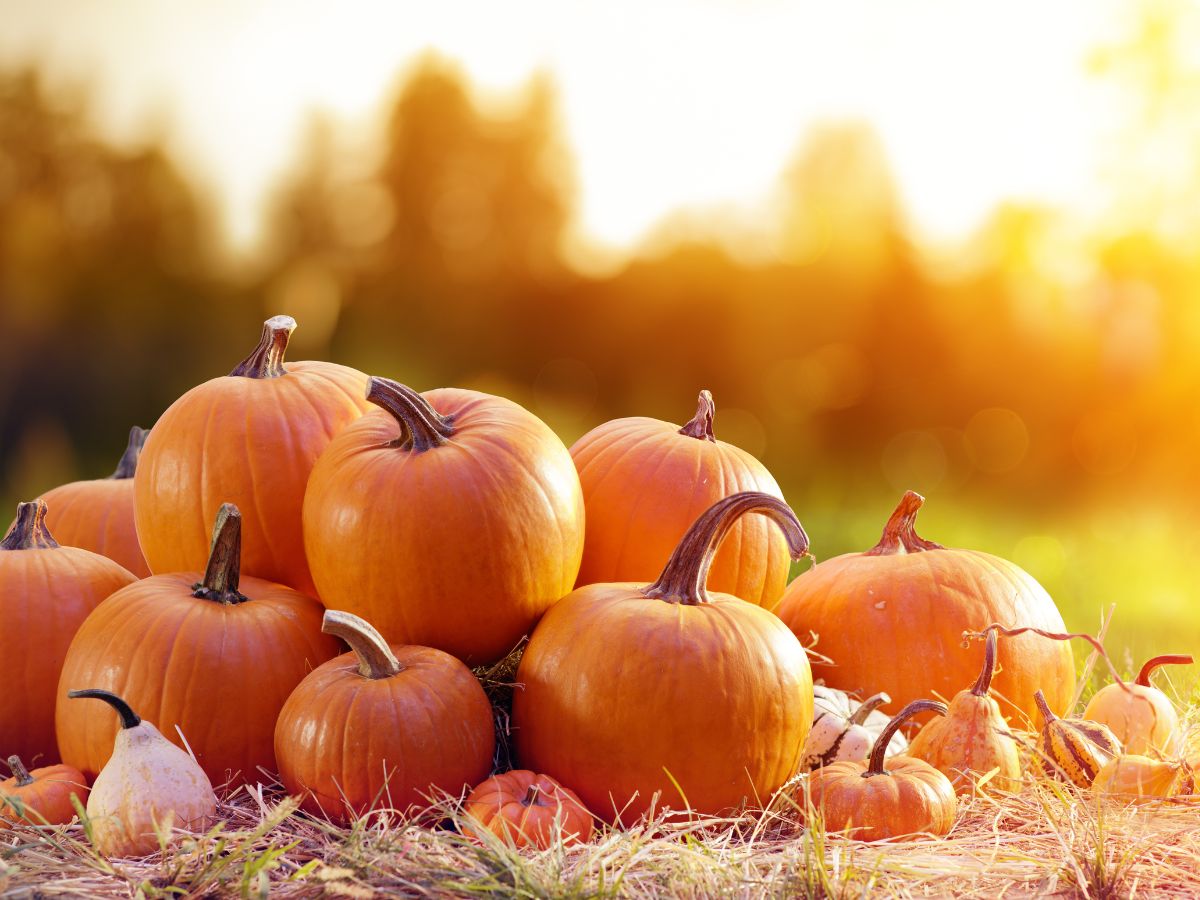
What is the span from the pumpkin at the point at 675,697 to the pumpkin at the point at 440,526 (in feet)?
0.60

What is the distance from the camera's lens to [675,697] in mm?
2492

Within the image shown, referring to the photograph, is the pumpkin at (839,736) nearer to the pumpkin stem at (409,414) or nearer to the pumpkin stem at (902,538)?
the pumpkin stem at (902,538)

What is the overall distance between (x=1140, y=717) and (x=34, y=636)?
3.07 meters

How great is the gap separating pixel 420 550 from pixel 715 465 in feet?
3.25

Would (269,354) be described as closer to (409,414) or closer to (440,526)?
(409,414)

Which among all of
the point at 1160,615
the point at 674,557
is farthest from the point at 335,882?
the point at 1160,615


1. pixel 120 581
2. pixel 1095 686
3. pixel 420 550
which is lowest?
pixel 1095 686

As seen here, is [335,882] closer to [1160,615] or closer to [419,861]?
[419,861]

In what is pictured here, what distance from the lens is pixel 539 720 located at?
263cm

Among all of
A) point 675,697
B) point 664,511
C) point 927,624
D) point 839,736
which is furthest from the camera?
point 927,624

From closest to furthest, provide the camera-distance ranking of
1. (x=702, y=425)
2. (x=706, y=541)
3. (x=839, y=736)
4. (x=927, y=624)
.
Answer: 1. (x=706, y=541)
2. (x=839, y=736)
3. (x=927, y=624)
4. (x=702, y=425)

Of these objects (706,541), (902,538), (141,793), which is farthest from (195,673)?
(902,538)

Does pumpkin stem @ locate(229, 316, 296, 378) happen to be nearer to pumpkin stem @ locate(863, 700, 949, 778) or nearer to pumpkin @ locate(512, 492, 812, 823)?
pumpkin @ locate(512, 492, 812, 823)

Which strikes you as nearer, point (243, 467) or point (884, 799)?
point (884, 799)
